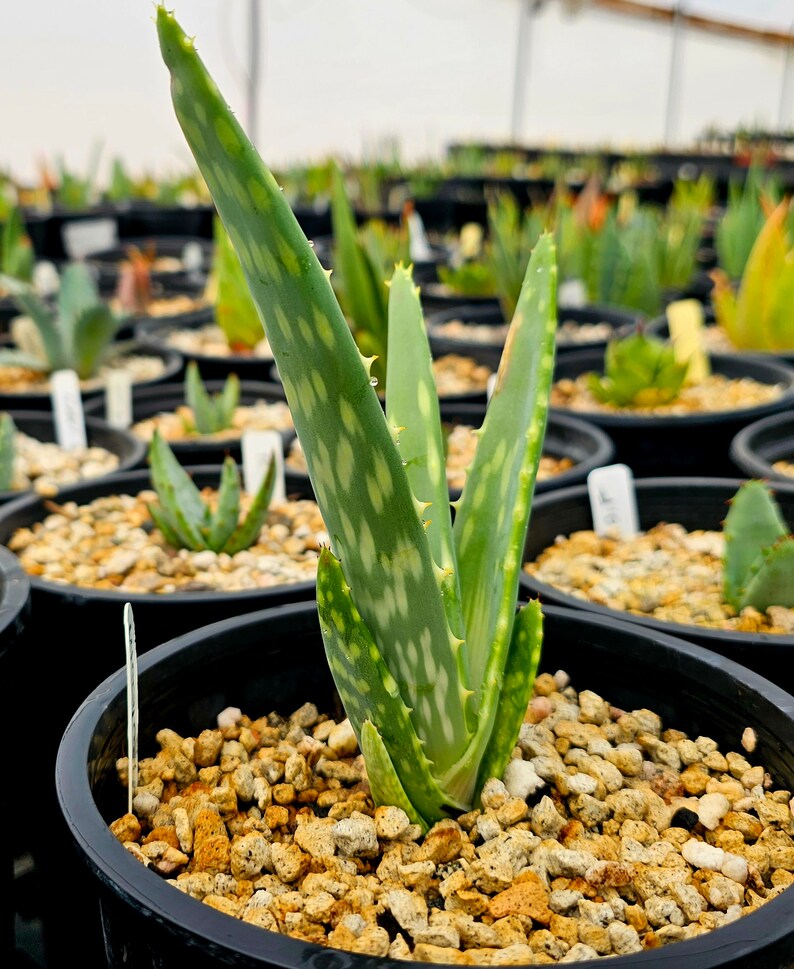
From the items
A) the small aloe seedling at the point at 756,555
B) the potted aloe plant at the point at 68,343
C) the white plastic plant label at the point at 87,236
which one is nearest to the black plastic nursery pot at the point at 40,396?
the potted aloe plant at the point at 68,343

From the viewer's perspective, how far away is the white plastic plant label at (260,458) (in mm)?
1324

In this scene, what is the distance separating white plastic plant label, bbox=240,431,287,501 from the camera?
Answer: 1324 mm

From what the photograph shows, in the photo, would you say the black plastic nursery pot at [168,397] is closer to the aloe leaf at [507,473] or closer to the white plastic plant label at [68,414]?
the white plastic plant label at [68,414]

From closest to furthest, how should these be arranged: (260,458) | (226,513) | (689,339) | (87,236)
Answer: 1. (226,513)
2. (260,458)
3. (689,339)
4. (87,236)

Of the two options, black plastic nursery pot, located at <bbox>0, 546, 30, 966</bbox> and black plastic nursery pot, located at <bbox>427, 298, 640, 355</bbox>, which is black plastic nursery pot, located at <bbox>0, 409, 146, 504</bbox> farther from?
black plastic nursery pot, located at <bbox>427, 298, 640, 355</bbox>

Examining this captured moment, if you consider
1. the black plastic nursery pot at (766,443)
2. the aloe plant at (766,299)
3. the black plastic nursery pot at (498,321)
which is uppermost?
the aloe plant at (766,299)

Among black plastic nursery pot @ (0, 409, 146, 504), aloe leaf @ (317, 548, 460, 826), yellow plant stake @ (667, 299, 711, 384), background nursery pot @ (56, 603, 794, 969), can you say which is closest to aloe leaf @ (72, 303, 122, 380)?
black plastic nursery pot @ (0, 409, 146, 504)

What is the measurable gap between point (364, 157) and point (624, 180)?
1.12 meters

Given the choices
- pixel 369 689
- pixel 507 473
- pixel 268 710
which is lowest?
pixel 268 710

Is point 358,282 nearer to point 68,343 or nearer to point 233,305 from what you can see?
point 233,305

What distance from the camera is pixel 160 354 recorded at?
2.06m

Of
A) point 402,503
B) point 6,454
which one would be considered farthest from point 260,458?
point 402,503

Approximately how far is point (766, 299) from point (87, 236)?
200cm

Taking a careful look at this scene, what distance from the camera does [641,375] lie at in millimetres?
1670
